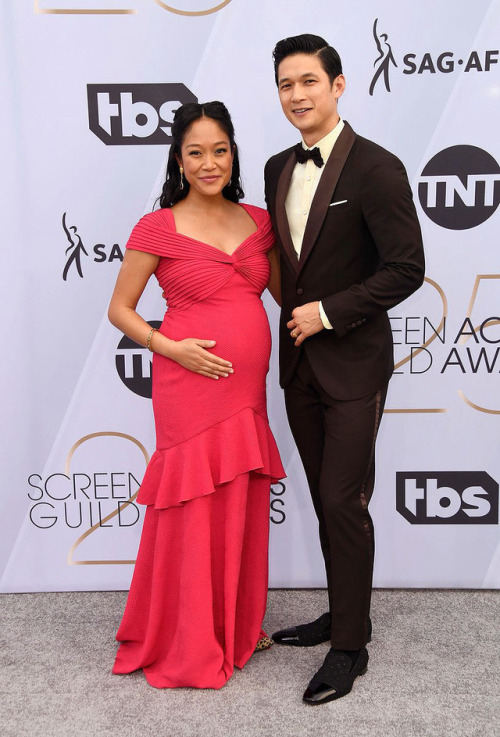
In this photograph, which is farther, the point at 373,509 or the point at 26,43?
the point at 373,509

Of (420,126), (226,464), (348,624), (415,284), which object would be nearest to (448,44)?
(420,126)

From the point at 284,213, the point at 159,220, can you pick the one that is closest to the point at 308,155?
the point at 284,213

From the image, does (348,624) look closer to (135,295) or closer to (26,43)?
(135,295)

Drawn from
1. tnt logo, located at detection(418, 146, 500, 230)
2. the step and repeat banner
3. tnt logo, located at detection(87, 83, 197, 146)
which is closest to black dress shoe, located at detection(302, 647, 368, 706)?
the step and repeat banner

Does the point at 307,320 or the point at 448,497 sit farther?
the point at 448,497

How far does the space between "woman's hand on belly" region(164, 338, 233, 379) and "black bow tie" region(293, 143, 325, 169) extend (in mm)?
590

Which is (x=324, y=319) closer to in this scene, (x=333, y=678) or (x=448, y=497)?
(x=333, y=678)

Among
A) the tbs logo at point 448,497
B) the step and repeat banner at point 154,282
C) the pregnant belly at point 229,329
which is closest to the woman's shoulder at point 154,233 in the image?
the pregnant belly at point 229,329

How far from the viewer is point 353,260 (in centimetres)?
217

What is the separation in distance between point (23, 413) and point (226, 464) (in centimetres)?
112

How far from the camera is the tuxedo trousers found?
2205mm

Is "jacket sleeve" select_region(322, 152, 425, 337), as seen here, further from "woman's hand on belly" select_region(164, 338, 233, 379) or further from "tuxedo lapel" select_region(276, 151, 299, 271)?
"woman's hand on belly" select_region(164, 338, 233, 379)

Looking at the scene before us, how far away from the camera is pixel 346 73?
9.18 feet

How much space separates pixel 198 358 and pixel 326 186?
610 mm
